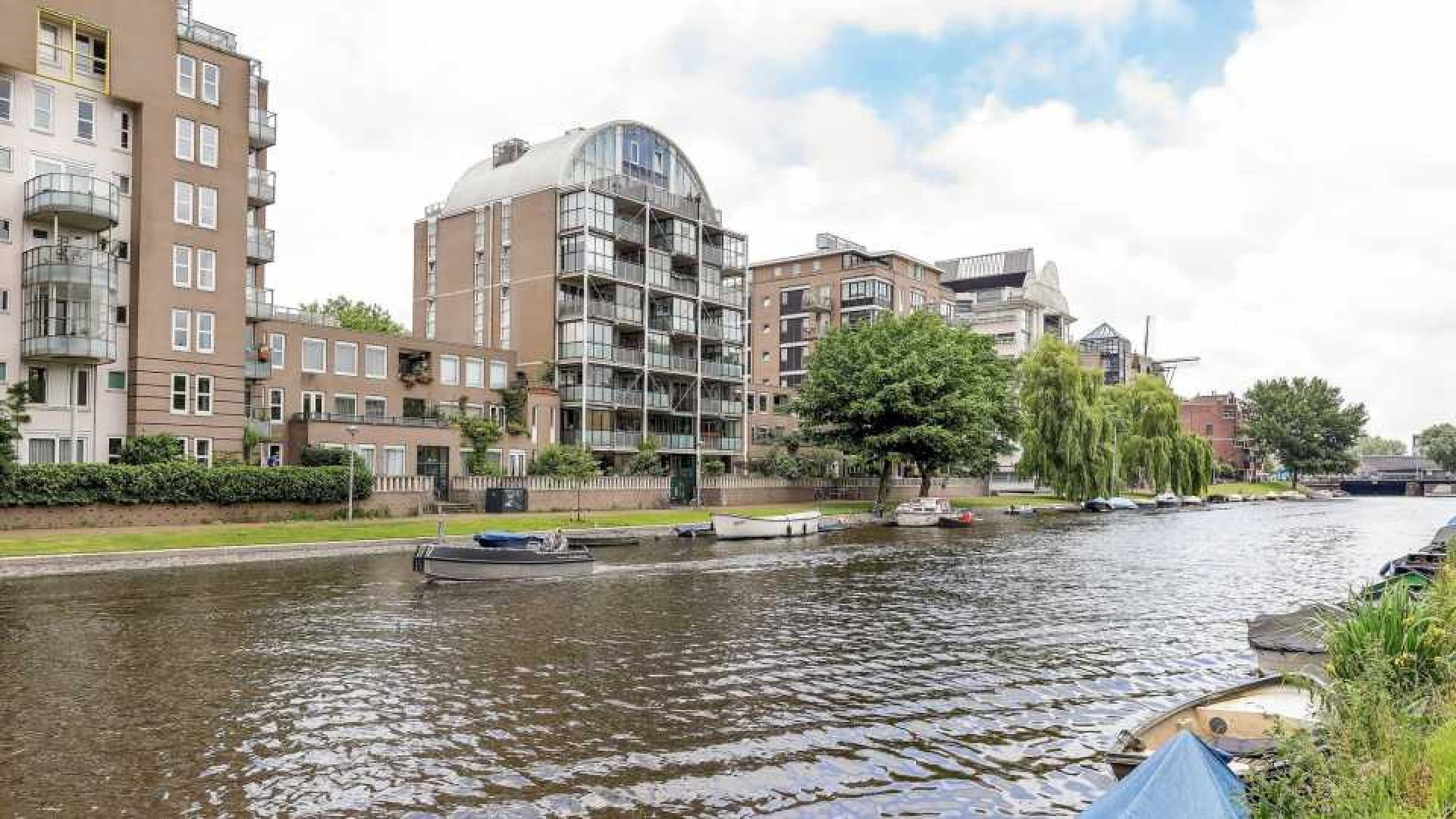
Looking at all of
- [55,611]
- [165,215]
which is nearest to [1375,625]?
[55,611]

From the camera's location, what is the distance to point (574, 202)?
7656cm

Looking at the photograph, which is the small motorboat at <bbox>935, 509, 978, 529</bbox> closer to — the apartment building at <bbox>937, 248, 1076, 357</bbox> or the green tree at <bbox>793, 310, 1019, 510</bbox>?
the green tree at <bbox>793, 310, 1019, 510</bbox>

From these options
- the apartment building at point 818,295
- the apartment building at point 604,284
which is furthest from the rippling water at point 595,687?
the apartment building at point 818,295

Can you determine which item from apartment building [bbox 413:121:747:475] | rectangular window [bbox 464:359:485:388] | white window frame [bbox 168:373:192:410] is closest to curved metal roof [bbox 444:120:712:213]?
apartment building [bbox 413:121:747:475]

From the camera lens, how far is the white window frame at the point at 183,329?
52688 millimetres

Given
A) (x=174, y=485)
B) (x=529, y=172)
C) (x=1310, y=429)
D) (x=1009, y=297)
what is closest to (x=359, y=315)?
(x=529, y=172)

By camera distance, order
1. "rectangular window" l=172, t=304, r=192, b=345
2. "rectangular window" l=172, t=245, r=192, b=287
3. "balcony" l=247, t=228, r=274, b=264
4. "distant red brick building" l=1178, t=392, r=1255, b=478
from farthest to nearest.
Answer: "distant red brick building" l=1178, t=392, r=1255, b=478
"balcony" l=247, t=228, r=274, b=264
"rectangular window" l=172, t=245, r=192, b=287
"rectangular window" l=172, t=304, r=192, b=345

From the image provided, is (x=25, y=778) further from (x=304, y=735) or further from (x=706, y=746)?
(x=706, y=746)

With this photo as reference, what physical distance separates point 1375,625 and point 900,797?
21.8ft

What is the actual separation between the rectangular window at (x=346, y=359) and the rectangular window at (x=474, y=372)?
8228mm

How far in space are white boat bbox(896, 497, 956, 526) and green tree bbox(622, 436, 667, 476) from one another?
17945 mm

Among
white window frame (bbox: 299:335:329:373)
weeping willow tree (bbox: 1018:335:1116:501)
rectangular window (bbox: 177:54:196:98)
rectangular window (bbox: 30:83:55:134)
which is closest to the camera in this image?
rectangular window (bbox: 30:83:55:134)

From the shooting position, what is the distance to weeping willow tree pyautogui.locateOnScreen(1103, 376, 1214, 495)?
101 m

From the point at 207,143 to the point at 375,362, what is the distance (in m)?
17.3
